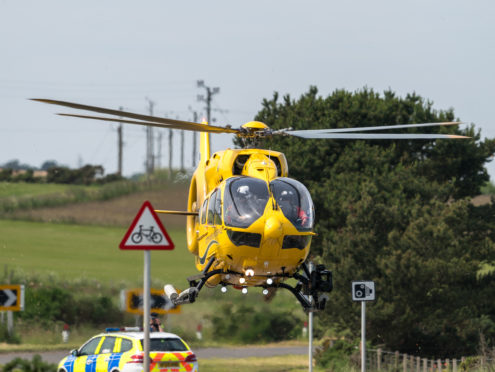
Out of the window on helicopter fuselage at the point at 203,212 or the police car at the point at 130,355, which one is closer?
the window on helicopter fuselage at the point at 203,212

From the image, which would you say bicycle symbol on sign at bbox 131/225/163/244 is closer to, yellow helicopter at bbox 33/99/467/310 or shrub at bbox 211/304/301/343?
yellow helicopter at bbox 33/99/467/310

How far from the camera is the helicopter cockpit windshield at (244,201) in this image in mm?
18062

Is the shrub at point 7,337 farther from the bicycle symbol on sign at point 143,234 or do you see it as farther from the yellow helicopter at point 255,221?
the bicycle symbol on sign at point 143,234

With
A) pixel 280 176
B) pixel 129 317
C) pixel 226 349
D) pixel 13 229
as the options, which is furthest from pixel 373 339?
pixel 13 229

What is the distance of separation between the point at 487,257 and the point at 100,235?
22120 millimetres

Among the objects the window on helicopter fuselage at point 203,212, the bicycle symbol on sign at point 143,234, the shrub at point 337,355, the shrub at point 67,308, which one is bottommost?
the shrub at point 337,355

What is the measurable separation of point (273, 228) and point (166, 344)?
565cm

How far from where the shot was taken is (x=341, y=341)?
36844 mm

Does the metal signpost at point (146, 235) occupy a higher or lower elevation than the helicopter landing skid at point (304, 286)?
higher

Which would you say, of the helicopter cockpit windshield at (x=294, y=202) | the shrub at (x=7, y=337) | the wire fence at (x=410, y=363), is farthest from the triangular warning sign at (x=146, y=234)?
the shrub at (x=7, y=337)

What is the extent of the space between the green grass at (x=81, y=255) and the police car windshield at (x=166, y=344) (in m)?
26.6

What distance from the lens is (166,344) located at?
22.0m

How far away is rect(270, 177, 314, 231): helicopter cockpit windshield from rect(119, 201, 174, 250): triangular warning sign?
16.9ft

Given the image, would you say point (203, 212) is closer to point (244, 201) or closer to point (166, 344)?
point (244, 201)
